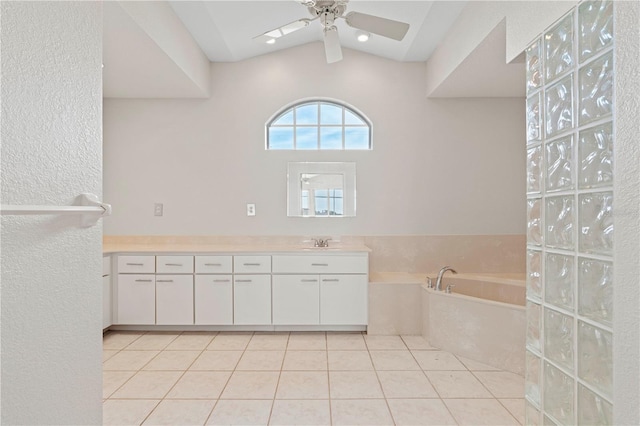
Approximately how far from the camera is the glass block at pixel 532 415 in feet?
5.19

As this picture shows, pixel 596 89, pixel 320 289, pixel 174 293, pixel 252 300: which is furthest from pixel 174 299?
pixel 596 89

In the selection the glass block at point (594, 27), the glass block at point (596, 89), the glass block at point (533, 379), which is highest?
the glass block at point (594, 27)

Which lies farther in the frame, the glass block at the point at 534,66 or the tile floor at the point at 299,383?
the tile floor at the point at 299,383

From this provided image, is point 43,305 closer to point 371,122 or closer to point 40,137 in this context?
point 40,137

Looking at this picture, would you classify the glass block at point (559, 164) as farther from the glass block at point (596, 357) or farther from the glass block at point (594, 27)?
the glass block at point (596, 357)

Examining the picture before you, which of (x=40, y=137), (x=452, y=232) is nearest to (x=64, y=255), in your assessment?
(x=40, y=137)

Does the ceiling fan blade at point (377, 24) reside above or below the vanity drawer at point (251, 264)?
above

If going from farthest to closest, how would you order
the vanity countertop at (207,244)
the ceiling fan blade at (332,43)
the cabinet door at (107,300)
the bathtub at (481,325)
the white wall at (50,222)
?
the vanity countertop at (207,244), the cabinet door at (107,300), the bathtub at (481,325), the ceiling fan blade at (332,43), the white wall at (50,222)

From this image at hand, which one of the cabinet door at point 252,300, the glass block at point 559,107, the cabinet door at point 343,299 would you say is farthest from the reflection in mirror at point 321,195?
the glass block at point 559,107

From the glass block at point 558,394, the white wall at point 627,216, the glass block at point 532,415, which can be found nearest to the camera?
the white wall at point 627,216

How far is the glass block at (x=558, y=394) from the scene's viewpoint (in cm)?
139

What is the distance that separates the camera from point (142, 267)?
316 cm

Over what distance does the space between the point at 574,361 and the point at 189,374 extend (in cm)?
225

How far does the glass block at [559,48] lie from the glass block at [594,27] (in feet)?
0.20
